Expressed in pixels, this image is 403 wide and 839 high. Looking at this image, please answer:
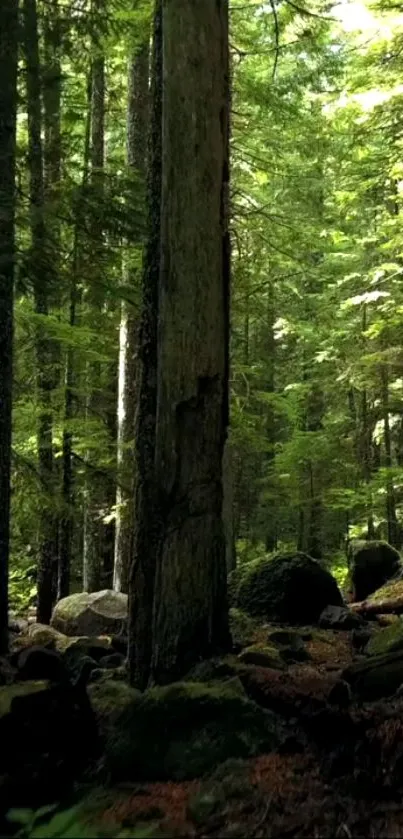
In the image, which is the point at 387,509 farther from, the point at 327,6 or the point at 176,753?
the point at 176,753

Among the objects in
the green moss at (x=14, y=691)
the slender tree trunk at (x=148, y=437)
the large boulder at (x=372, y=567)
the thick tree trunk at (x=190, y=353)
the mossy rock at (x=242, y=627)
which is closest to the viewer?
the green moss at (x=14, y=691)

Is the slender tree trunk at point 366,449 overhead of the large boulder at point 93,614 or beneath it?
overhead

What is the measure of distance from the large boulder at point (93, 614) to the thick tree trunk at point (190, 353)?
473 centimetres

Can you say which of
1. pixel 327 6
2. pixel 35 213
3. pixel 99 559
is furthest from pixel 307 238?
pixel 35 213

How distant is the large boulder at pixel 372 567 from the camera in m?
12.6

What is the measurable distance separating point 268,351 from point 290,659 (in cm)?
1834

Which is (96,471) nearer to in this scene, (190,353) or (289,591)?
(289,591)

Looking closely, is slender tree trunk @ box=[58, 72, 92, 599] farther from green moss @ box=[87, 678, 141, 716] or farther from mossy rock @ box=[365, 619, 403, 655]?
mossy rock @ box=[365, 619, 403, 655]

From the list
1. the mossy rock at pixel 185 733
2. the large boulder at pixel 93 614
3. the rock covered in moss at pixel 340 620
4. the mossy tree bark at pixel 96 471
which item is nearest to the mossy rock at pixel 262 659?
the mossy rock at pixel 185 733

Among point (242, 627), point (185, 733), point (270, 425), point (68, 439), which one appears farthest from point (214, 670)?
point (270, 425)

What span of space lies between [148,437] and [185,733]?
2680 mm

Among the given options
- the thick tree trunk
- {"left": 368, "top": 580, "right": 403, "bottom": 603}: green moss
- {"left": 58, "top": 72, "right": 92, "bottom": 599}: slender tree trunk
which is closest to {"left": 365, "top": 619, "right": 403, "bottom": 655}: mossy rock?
the thick tree trunk

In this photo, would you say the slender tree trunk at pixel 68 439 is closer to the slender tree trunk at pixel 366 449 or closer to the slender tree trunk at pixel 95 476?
the slender tree trunk at pixel 95 476

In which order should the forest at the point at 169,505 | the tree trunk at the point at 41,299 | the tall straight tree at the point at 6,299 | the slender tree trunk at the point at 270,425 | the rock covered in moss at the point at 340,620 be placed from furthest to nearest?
1. the slender tree trunk at the point at 270,425
2. the rock covered in moss at the point at 340,620
3. the tall straight tree at the point at 6,299
4. the tree trunk at the point at 41,299
5. the forest at the point at 169,505
